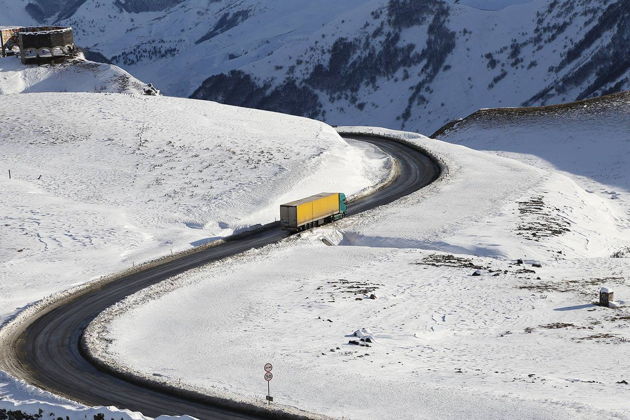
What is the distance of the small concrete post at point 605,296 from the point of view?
45.5 meters

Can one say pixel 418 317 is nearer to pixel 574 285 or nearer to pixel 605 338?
pixel 605 338

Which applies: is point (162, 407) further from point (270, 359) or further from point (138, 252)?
point (138, 252)

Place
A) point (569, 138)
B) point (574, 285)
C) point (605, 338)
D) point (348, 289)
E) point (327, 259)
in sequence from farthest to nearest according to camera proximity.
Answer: point (569, 138) < point (327, 259) < point (574, 285) < point (348, 289) < point (605, 338)

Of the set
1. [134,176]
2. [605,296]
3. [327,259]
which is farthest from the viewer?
[134,176]

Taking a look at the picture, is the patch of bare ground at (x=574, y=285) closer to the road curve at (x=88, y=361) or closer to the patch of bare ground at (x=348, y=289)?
the patch of bare ground at (x=348, y=289)

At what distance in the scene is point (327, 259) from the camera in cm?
5612

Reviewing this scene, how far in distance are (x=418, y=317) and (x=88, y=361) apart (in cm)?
1554

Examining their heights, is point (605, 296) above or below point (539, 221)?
below

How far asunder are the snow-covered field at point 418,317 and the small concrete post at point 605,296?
1120mm

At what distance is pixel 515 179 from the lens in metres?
80.0

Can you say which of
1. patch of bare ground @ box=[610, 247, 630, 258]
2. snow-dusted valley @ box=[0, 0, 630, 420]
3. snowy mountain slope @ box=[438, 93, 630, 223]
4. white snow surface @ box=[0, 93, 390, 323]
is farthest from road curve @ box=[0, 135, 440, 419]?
snowy mountain slope @ box=[438, 93, 630, 223]

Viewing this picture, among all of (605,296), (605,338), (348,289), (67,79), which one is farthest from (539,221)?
(67,79)

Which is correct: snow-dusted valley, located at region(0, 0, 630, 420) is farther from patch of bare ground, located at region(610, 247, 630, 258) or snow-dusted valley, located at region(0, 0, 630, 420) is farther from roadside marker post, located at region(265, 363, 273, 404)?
roadside marker post, located at region(265, 363, 273, 404)

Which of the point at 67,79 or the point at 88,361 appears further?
the point at 67,79
